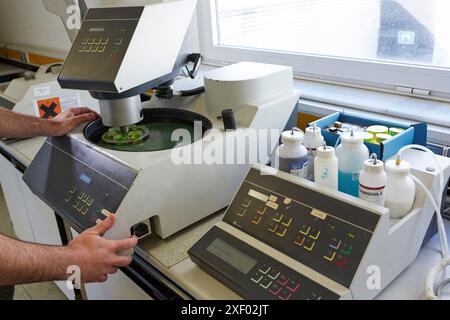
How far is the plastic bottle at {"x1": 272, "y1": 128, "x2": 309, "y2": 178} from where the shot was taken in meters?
0.96

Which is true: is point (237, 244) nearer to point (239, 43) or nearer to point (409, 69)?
point (409, 69)

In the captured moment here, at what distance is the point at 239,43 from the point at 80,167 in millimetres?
1337

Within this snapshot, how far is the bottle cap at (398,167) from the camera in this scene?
871 millimetres

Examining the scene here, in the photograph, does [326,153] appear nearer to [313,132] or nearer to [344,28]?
[313,132]

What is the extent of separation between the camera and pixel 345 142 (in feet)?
3.09

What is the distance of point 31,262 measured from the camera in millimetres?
875

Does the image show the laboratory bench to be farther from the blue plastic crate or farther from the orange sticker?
the orange sticker

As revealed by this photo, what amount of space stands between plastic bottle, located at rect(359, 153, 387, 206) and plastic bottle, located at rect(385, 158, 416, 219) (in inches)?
1.4

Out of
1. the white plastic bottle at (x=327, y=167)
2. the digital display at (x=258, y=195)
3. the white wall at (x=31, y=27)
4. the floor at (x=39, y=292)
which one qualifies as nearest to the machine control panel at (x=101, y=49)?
the digital display at (x=258, y=195)

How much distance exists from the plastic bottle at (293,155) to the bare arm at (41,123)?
676 mm

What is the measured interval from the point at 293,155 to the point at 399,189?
0.79 ft
